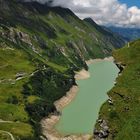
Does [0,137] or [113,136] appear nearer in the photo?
[113,136]

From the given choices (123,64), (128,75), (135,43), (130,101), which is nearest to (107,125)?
(130,101)

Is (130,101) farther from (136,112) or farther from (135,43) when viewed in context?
(135,43)

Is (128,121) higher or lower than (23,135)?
higher

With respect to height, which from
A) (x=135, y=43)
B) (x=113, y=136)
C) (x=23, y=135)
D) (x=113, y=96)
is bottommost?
(x=23, y=135)

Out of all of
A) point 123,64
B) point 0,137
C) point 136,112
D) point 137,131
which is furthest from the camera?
point 0,137

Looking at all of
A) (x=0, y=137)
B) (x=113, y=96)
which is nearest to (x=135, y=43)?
(x=113, y=96)

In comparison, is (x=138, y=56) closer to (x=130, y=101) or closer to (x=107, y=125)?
(x=130, y=101)

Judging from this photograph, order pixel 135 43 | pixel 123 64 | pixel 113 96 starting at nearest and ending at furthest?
pixel 113 96 < pixel 123 64 < pixel 135 43
